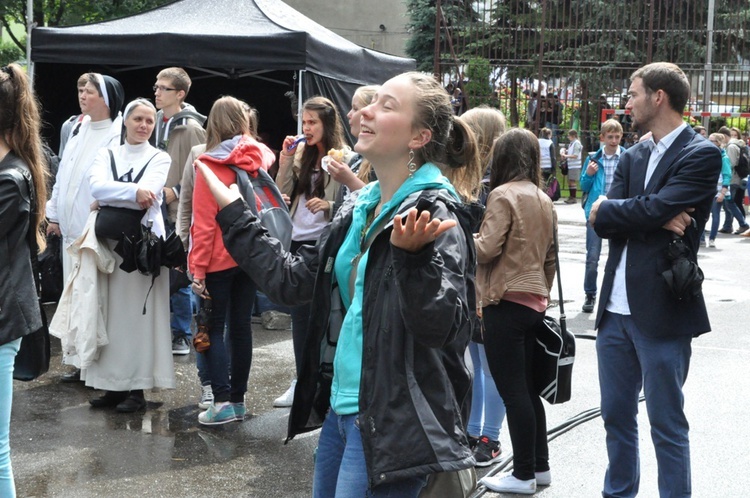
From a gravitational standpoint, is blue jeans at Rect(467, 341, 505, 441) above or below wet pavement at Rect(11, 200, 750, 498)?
above

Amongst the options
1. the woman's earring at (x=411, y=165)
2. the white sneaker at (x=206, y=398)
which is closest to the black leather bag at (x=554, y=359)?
the woman's earring at (x=411, y=165)

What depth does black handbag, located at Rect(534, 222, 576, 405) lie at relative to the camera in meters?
4.95

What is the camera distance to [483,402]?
19.3ft

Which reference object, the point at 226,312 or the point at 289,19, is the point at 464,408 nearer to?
the point at 226,312

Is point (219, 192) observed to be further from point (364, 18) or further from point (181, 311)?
point (364, 18)

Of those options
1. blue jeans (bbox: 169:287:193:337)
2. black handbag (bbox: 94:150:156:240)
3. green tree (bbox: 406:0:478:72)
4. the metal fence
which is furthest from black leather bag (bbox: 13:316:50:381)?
green tree (bbox: 406:0:478:72)

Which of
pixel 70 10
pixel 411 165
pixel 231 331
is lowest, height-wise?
pixel 231 331

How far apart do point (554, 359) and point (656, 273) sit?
0.89 meters

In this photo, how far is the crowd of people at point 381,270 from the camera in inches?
109

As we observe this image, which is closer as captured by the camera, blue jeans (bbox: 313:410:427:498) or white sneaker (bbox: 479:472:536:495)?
blue jeans (bbox: 313:410:427:498)

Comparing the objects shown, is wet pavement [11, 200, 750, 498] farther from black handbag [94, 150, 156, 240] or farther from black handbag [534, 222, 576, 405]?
black handbag [94, 150, 156, 240]

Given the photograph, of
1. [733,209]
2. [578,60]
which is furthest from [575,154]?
[733,209]

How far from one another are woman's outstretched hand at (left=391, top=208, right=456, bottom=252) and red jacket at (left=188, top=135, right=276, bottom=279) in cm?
344

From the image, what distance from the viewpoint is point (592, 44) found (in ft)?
96.4
